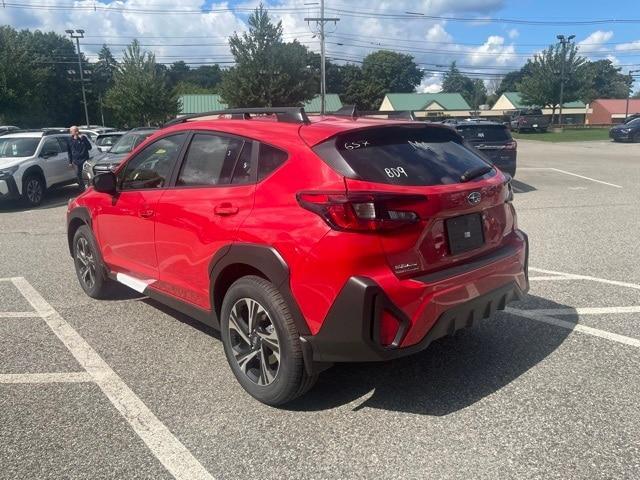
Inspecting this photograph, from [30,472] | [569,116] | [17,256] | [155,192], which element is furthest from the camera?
[569,116]

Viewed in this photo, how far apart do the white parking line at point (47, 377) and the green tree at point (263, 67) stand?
40.0 m

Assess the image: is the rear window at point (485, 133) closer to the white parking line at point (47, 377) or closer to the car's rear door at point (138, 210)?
the car's rear door at point (138, 210)

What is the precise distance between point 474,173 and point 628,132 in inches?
1365

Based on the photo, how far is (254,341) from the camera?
3434 mm

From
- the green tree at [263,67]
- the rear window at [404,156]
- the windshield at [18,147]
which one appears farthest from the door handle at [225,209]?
the green tree at [263,67]

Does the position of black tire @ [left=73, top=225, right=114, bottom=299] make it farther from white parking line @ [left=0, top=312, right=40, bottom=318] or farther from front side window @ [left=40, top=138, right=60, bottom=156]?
front side window @ [left=40, top=138, right=60, bottom=156]

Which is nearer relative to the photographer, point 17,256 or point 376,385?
point 376,385

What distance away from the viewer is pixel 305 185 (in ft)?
10.1

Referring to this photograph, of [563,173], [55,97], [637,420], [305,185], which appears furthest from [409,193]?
[55,97]

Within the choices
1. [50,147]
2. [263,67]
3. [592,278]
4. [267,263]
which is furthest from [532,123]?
[267,263]

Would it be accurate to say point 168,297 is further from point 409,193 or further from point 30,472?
point 409,193

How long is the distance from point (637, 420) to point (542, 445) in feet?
2.09

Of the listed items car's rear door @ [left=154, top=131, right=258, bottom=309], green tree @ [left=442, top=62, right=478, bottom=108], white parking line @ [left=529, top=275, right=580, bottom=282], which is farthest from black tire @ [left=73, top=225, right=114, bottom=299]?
green tree @ [left=442, top=62, right=478, bottom=108]

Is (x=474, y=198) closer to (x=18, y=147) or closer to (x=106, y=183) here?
(x=106, y=183)
